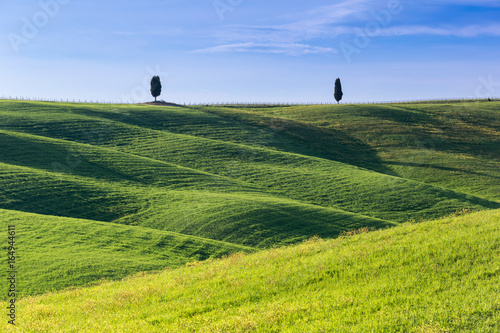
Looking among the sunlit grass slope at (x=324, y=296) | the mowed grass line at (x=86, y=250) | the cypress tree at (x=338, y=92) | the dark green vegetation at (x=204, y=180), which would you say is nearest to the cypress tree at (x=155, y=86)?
the dark green vegetation at (x=204, y=180)

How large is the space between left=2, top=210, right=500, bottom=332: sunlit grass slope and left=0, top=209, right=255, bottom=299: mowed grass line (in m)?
5.64

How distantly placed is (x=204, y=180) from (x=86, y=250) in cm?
2278

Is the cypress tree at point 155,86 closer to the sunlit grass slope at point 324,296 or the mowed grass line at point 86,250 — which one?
the mowed grass line at point 86,250

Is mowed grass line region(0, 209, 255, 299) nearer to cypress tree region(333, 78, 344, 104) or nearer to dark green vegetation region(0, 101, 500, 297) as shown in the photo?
dark green vegetation region(0, 101, 500, 297)

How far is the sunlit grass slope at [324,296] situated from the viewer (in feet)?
35.5

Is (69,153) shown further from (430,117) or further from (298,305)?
(430,117)

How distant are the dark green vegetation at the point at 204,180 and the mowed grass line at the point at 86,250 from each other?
12 cm

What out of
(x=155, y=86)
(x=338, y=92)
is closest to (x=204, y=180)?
(x=155, y=86)

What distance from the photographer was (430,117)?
99.7 metres

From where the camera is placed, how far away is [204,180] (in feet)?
160

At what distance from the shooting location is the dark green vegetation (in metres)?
29.5

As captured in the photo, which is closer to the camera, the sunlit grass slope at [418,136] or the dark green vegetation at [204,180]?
the dark green vegetation at [204,180]

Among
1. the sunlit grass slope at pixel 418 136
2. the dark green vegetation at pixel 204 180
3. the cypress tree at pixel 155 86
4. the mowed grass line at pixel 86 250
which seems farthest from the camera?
the cypress tree at pixel 155 86

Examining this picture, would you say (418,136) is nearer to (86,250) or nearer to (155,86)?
(155,86)
